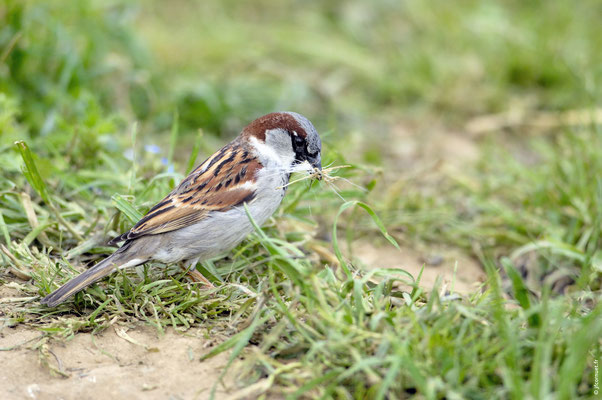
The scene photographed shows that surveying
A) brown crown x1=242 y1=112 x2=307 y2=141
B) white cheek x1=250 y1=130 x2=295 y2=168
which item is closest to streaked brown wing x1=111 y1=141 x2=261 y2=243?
white cheek x1=250 y1=130 x2=295 y2=168

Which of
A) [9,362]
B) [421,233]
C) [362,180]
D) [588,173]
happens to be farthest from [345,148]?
[9,362]

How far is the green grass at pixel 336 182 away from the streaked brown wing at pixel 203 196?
0.74 feet

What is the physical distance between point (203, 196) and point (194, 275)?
411 mm

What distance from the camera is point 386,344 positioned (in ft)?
8.29

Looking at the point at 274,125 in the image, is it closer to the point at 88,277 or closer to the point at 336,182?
the point at 336,182

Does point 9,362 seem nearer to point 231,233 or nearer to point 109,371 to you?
point 109,371

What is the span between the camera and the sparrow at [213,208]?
3312 millimetres

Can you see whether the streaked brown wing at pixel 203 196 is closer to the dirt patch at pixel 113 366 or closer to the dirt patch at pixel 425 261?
the dirt patch at pixel 113 366

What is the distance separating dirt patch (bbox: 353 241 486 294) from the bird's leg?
43.8 inches

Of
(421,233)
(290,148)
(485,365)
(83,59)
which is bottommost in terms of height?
(421,233)

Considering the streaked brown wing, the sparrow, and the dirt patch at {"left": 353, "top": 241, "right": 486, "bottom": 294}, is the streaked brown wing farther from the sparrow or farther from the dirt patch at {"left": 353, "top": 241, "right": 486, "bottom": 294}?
the dirt patch at {"left": 353, "top": 241, "right": 486, "bottom": 294}

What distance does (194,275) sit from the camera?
3.51 m

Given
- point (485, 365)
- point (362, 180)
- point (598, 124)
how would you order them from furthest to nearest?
1. point (598, 124)
2. point (362, 180)
3. point (485, 365)

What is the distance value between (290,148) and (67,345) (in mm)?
1514
